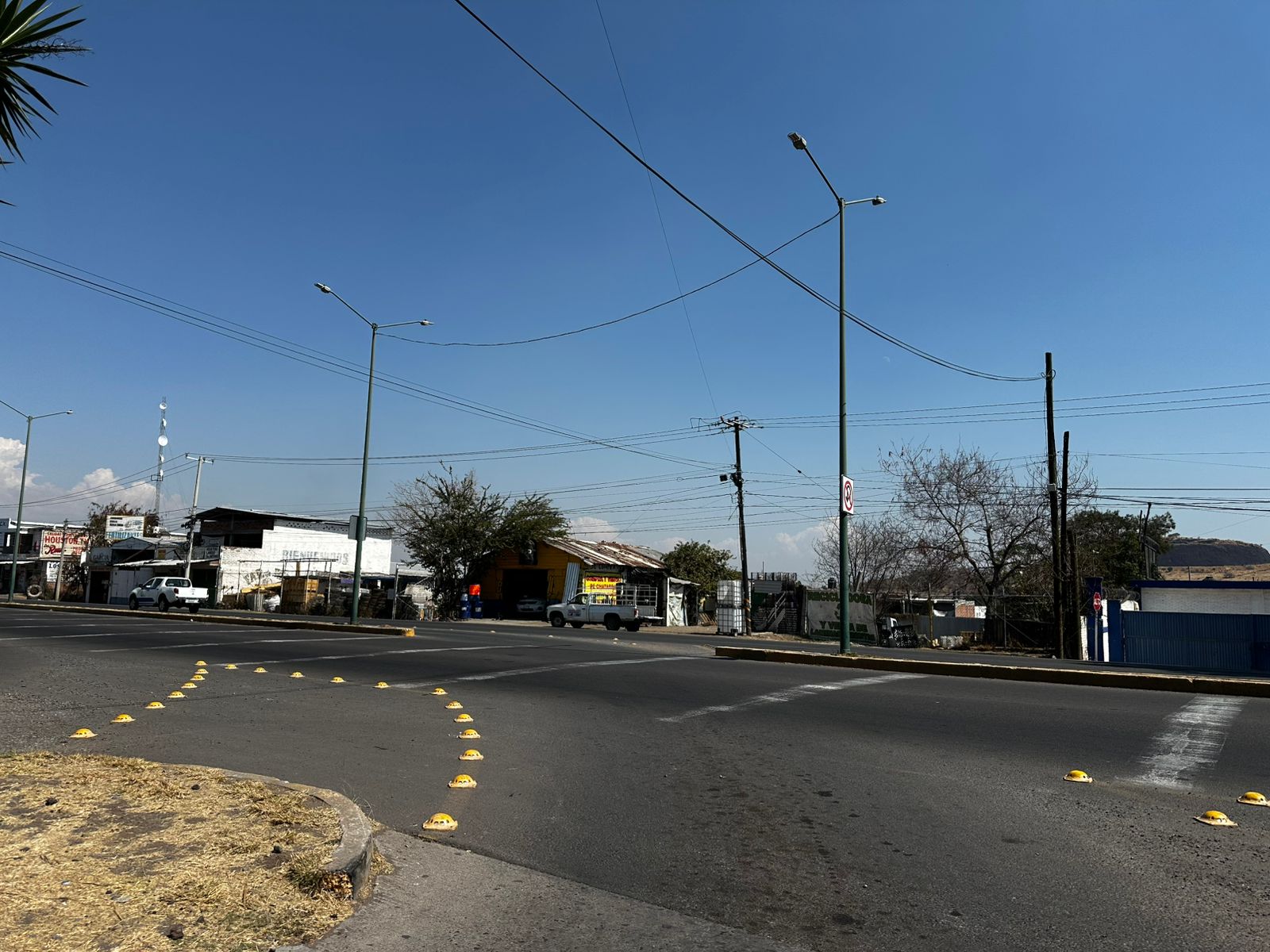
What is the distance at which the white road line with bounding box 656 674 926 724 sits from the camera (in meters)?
10.6

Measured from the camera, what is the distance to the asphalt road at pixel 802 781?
452 centimetres

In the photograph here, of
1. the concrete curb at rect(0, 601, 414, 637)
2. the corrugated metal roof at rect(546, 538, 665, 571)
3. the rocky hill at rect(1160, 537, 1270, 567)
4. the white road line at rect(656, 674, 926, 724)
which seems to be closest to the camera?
the white road line at rect(656, 674, 926, 724)

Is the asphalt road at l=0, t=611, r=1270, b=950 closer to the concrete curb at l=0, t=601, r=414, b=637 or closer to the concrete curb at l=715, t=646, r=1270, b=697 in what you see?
the concrete curb at l=715, t=646, r=1270, b=697

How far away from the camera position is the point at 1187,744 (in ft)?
28.3

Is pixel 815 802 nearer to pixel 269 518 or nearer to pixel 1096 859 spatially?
pixel 1096 859

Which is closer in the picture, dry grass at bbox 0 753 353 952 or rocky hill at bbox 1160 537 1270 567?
dry grass at bbox 0 753 353 952

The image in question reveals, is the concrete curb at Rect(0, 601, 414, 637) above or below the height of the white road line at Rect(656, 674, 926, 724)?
below

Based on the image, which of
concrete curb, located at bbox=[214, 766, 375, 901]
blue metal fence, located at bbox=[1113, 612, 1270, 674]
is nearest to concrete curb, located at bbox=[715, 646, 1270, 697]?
concrete curb, located at bbox=[214, 766, 375, 901]

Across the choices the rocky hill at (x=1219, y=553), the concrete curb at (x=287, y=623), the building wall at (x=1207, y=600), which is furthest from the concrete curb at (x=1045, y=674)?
the rocky hill at (x=1219, y=553)

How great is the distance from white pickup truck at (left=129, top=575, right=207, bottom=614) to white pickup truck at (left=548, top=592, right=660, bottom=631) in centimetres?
1748

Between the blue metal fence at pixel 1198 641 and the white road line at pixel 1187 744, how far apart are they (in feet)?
56.7

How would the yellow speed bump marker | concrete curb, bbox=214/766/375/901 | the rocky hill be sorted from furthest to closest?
the rocky hill < the yellow speed bump marker < concrete curb, bbox=214/766/375/901

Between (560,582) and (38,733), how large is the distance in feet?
143

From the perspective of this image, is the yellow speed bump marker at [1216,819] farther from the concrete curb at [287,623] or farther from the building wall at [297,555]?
the building wall at [297,555]
